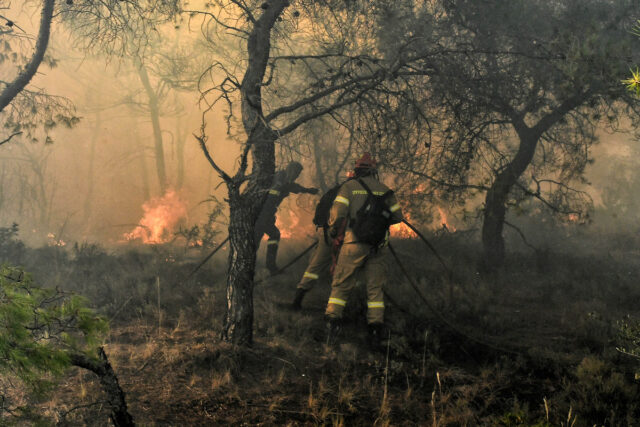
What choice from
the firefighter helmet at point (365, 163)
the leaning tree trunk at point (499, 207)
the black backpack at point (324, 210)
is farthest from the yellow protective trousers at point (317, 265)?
the leaning tree trunk at point (499, 207)

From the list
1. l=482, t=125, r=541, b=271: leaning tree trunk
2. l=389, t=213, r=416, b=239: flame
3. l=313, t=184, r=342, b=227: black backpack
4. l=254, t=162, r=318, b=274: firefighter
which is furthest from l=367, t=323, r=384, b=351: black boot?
l=389, t=213, r=416, b=239: flame

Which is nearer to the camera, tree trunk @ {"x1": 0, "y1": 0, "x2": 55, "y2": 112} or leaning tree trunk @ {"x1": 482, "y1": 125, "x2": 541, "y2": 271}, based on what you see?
tree trunk @ {"x1": 0, "y1": 0, "x2": 55, "y2": 112}

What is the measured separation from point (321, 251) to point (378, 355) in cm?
193

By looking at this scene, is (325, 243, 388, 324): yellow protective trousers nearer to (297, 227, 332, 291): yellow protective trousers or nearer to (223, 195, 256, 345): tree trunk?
(297, 227, 332, 291): yellow protective trousers

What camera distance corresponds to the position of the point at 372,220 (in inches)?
235

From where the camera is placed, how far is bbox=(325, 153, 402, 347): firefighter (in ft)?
19.2

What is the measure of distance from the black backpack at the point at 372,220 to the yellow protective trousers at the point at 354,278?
0.50ft

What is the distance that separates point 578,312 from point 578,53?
3.65m

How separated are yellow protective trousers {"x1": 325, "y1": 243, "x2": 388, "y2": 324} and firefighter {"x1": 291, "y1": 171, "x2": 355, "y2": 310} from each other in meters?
0.55

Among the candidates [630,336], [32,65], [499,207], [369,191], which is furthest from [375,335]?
[32,65]

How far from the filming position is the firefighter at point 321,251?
21.6 ft

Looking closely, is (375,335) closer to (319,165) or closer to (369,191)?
(369,191)

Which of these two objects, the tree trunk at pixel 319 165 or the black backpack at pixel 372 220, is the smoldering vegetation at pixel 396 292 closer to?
the tree trunk at pixel 319 165

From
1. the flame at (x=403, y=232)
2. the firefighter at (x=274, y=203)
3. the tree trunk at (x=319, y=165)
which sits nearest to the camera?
the firefighter at (x=274, y=203)
